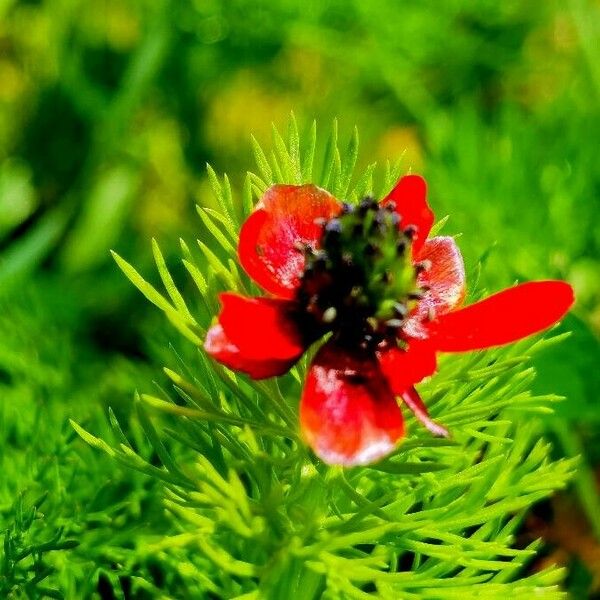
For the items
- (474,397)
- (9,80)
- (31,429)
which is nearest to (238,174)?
(9,80)

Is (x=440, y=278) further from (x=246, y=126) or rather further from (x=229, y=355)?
(x=246, y=126)

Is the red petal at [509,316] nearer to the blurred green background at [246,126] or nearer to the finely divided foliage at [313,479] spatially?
the finely divided foliage at [313,479]

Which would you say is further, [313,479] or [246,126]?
[246,126]

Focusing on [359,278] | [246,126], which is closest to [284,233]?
[359,278]

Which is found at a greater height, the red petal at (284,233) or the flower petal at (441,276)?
the red petal at (284,233)

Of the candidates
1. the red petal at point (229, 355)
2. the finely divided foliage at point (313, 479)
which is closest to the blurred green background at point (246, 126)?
the finely divided foliage at point (313, 479)
